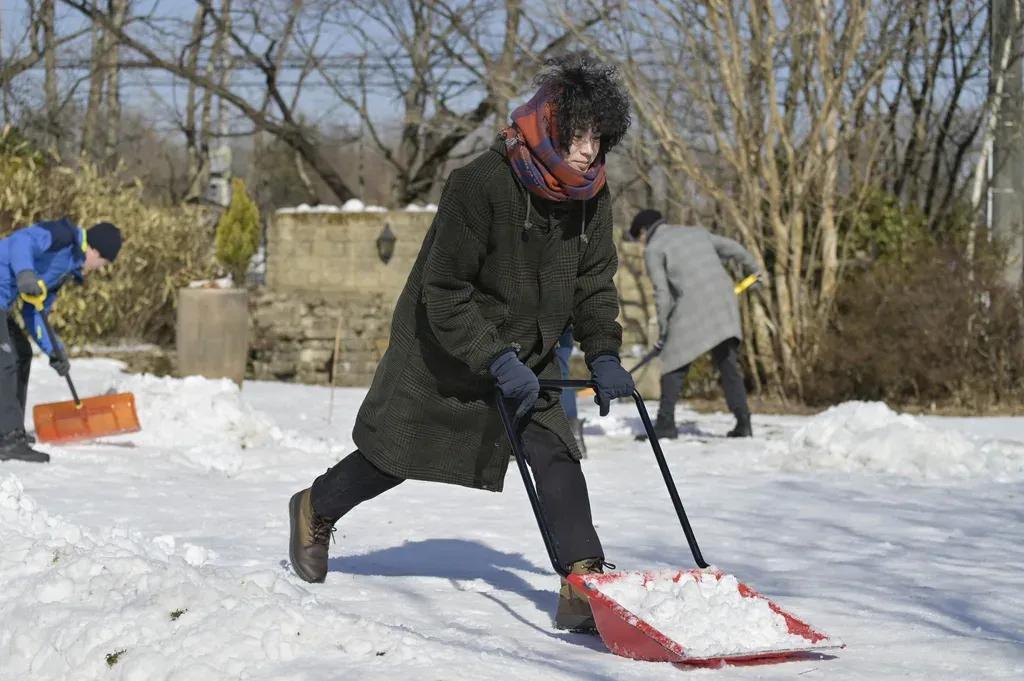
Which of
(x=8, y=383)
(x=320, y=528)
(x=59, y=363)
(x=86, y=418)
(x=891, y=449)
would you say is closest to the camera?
(x=320, y=528)

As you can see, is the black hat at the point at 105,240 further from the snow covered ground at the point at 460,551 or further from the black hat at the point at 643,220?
the black hat at the point at 643,220

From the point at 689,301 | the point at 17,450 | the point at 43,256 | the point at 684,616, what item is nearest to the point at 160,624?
the point at 684,616

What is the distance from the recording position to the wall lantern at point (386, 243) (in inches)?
659

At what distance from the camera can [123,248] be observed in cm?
1617

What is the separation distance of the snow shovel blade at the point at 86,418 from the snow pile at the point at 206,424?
177mm

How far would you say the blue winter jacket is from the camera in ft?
25.4

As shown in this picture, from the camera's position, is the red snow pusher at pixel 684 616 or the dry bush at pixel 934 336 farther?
the dry bush at pixel 934 336

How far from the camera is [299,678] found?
3154mm

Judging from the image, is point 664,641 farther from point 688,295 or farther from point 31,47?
point 31,47

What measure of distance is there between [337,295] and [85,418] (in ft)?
27.3

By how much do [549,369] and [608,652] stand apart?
2.81ft

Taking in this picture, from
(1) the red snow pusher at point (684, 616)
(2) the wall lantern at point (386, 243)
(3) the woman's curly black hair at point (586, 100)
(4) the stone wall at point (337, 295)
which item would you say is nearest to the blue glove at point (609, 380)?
(1) the red snow pusher at point (684, 616)

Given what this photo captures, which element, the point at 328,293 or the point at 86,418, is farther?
the point at 328,293

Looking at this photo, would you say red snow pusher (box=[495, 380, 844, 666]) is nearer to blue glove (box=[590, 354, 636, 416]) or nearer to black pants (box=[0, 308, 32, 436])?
blue glove (box=[590, 354, 636, 416])
